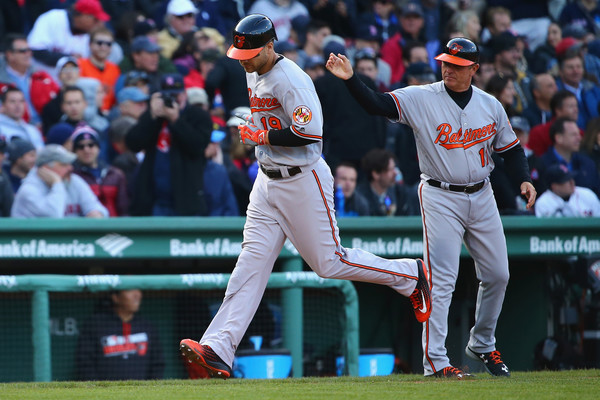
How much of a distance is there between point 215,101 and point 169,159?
1909 millimetres

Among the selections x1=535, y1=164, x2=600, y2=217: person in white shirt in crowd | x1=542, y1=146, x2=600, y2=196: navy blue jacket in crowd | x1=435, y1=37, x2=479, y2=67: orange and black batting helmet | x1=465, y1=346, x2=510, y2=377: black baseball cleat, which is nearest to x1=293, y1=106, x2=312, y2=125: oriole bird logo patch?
x1=435, y1=37, x2=479, y2=67: orange and black batting helmet

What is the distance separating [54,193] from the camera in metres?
7.39

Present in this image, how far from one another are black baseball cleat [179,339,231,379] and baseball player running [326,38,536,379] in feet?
4.00

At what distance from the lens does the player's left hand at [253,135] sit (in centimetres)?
489

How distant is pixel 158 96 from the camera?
782 centimetres

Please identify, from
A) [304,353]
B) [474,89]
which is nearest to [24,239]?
[304,353]

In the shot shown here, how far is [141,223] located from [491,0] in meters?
8.42

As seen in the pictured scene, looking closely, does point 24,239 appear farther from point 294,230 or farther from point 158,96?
point 294,230

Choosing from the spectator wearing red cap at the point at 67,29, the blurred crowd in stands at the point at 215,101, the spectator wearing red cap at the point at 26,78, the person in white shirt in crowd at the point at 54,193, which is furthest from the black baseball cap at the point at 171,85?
the spectator wearing red cap at the point at 67,29

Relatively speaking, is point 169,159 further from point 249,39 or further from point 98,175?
point 249,39

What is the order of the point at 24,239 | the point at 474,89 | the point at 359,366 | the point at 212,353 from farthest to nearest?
the point at 359,366, the point at 24,239, the point at 474,89, the point at 212,353

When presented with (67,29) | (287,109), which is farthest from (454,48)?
(67,29)

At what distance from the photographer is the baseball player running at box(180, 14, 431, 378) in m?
4.89

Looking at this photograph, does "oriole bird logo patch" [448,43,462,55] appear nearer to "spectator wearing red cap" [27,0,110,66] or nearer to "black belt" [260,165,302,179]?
"black belt" [260,165,302,179]
